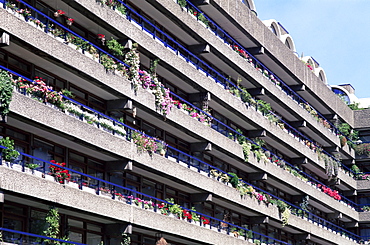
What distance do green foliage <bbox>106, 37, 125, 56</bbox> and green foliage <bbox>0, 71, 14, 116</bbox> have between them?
9.26 m

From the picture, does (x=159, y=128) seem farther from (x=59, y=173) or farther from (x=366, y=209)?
(x=366, y=209)

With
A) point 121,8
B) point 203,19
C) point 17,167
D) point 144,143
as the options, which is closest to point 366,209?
point 203,19

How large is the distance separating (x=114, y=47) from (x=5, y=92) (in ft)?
32.1

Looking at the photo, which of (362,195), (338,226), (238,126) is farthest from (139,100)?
(362,195)

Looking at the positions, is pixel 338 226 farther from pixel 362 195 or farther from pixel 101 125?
pixel 101 125

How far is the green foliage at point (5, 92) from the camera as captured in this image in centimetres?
2606

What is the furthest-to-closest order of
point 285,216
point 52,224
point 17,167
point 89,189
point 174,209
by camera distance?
point 285,216 → point 174,209 → point 89,189 → point 52,224 → point 17,167

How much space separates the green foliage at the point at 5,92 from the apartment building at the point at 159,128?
1.9 inches

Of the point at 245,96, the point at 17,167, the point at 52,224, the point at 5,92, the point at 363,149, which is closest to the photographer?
the point at 5,92

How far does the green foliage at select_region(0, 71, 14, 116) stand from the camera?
26.1 meters

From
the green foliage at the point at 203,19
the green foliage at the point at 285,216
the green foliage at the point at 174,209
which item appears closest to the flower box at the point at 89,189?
the green foliage at the point at 174,209

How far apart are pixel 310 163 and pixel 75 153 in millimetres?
29311

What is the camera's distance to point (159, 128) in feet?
132

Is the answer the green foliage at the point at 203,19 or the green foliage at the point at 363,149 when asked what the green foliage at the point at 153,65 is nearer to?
the green foliage at the point at 203,19
